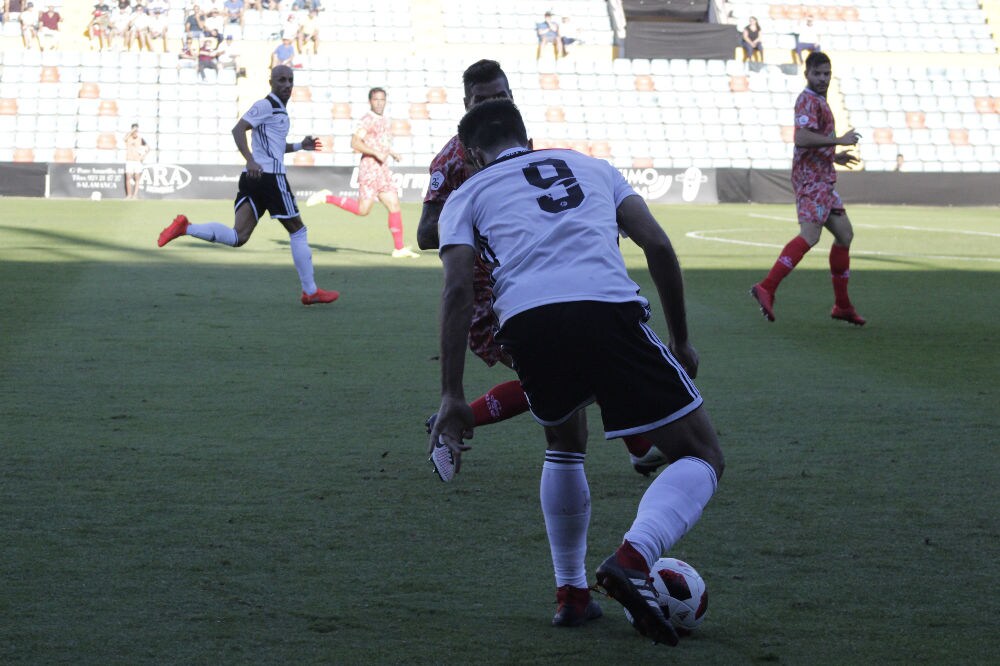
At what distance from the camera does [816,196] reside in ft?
34.0

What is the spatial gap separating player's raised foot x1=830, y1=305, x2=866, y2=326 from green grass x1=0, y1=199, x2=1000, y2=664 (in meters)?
0.18

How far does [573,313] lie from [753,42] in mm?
37382

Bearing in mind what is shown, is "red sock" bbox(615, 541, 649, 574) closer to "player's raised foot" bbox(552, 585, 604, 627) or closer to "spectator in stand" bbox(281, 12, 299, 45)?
"player's raised foot" bbox(552, 585, 604, 627)

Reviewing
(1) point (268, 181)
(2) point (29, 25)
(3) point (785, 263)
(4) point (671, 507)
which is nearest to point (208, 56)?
(2) point (29, 25)

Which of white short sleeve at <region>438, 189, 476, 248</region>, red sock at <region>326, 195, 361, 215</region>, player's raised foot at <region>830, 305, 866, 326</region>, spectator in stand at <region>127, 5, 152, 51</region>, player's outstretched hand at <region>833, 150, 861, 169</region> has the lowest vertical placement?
red sock at <region>326, 195, 361, 215</region>

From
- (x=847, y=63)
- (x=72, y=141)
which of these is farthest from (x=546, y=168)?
(x=847, y=63)

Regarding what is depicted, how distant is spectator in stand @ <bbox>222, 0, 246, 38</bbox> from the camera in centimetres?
3709

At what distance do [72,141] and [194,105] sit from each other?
10.8ft

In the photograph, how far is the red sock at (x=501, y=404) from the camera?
5.35m

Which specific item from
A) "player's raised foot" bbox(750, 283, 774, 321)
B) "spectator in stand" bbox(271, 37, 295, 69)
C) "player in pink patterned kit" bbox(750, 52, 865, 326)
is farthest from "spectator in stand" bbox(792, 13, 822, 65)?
"player's raised foot" bbox(750, 283, 774, 321)

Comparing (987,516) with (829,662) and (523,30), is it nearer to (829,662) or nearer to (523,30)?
(829,662)

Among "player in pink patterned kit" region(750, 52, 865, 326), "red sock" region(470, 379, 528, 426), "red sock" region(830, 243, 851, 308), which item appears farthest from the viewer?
"red sock" region(830, 243, 851, 308)

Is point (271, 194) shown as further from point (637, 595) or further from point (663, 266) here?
point (637, 595)

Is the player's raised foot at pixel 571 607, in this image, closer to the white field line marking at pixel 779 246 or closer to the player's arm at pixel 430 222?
the player's arm at pixel 430 222
